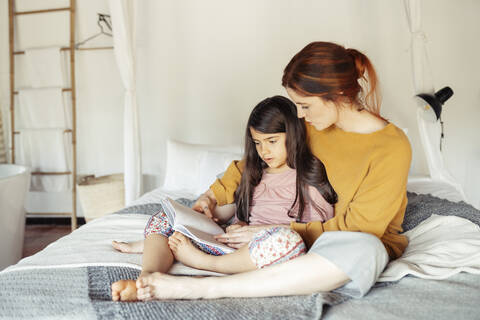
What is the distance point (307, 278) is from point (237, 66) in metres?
2.24

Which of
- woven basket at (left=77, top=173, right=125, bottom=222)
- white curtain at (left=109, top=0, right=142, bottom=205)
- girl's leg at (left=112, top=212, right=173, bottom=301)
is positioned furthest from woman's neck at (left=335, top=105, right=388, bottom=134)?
woven basket at (left=77, top=173, right=125, bottom=222)

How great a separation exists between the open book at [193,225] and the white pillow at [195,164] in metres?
0.88

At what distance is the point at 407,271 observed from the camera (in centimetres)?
115

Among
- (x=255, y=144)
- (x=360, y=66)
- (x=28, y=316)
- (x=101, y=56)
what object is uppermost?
(x=101, y=56)

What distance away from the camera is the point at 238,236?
1.41m

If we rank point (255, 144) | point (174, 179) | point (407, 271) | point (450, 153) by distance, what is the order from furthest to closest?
point (450, 153) → point (174, 179) → point (255, 144) → point (407, 271)

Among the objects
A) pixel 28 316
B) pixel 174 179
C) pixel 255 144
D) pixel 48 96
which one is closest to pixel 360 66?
pixel 255 144

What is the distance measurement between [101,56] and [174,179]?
139 cm

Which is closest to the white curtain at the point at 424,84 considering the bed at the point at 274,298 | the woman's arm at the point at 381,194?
the bed at the point at 274,298

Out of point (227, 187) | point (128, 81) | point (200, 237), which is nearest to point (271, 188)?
point (227, 187)

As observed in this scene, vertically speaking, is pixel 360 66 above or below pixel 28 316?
above

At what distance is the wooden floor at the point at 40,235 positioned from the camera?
2889mm

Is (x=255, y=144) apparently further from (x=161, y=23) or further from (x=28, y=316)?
(x=161, y=23)

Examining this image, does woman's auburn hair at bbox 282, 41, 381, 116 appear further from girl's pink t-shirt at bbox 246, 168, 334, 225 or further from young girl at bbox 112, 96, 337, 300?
girl's pink t-shirt at bbox 246, 168, 334, 225
